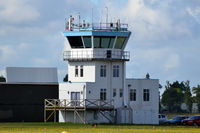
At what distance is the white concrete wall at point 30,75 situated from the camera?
277 feet

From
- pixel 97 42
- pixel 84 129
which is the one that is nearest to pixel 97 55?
pixel 97 42

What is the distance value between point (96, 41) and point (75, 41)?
2.58 m

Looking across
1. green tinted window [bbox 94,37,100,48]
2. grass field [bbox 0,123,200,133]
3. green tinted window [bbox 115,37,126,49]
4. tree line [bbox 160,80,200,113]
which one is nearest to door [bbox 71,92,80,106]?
green tinted window [bbox 94,37,100,48]

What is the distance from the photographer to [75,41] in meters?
83.2

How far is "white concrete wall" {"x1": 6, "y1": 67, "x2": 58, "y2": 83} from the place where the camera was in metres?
84.4

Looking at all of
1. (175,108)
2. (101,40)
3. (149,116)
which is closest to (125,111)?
(149,116)

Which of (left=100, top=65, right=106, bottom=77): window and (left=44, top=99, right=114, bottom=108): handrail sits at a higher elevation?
(left=100, top=65, right=106, bottom=77): window

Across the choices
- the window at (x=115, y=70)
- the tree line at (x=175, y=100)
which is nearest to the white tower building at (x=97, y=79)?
the window at (x=115, y=70)

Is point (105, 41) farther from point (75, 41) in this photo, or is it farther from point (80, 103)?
point (80, 103)

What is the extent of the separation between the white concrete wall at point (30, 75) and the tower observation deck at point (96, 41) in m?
3.98

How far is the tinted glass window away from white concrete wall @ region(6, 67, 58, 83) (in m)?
5.19

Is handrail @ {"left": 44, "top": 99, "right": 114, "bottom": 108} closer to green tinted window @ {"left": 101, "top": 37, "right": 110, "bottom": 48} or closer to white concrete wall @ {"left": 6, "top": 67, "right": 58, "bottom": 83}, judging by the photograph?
white concrete wall @ {"left": 6, "top": 67, "right": 58, "bottom": 83}

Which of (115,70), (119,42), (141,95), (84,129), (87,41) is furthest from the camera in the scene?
(141,95)

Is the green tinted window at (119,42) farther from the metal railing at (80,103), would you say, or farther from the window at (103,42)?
the metal railing at (80,103)
